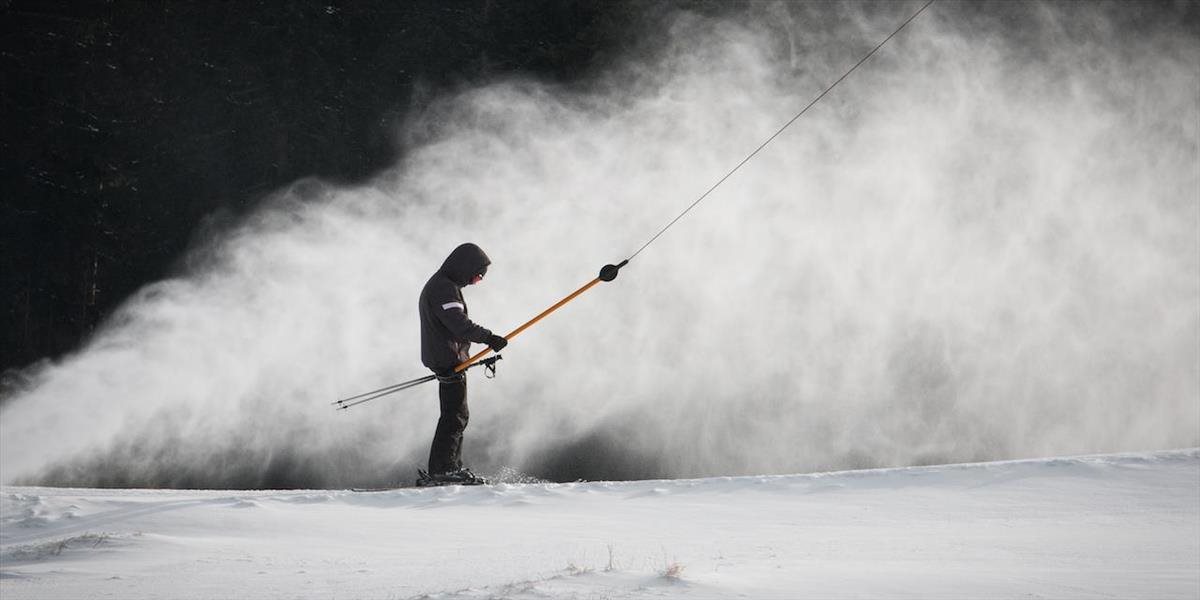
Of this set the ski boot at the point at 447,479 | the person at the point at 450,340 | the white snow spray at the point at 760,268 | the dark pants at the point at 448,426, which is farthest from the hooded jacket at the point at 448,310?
the white snow spray at the point at 760,268

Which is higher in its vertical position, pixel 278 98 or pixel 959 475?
pixel 278 98

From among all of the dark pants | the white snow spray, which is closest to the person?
the dark pants

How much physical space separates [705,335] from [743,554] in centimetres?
1370

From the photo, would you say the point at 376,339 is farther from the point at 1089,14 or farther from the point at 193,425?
the point at 1089,14

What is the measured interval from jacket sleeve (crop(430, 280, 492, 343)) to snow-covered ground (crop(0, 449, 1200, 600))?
1.41 m

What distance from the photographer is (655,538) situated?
6.05 metres

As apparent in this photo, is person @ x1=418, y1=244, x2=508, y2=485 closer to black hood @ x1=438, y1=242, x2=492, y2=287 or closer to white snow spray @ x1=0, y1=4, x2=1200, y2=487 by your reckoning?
black hood @ x1=438, y1=242, x2=492, y2=287

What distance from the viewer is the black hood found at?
893 centimetres

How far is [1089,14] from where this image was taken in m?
22.8

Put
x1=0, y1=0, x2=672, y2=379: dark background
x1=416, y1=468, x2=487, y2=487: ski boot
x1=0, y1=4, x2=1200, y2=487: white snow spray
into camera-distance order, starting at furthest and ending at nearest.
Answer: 1. x1=0, y1=0, x2=672, y2=379: dark background
2. x1=0, y1=4, x2=1200, y2=487: white snow spray
3. x1=416, y1=468, x2=487, y2=487: ski boot

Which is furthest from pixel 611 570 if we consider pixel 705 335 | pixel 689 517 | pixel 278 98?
pixel 278 98

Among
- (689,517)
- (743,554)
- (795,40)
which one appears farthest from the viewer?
(795,40)

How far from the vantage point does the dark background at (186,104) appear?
2117cm

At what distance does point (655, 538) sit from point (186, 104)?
20.5 metres
